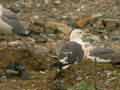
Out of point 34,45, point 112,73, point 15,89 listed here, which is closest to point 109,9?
point 34,45

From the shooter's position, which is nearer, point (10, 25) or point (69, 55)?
point (69, 55)

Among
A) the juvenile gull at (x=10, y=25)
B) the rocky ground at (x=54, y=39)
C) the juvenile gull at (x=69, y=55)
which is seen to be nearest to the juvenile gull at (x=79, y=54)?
the juvenile gull at (x=69, y=55)

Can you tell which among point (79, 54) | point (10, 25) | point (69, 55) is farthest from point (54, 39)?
point (69, 55)

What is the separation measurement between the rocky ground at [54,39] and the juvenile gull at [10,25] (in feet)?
0.59

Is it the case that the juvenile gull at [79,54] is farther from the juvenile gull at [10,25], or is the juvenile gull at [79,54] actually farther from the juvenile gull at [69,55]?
the juvenile gull at [10,25]

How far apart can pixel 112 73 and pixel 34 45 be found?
2.78 m

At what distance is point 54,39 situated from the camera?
39.5 feet

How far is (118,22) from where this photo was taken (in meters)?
12.9

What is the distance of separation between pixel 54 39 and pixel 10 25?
1052 mm

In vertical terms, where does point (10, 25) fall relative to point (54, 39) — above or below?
above

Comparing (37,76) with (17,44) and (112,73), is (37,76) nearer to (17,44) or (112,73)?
(112,73)

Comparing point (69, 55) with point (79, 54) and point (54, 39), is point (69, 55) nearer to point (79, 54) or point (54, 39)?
point (79, 54)

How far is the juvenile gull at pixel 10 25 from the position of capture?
12.2m

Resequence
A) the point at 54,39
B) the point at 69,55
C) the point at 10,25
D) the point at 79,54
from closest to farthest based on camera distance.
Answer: the point at 69,55
the point at 79,54
the point at 54,39
the point at 10,25
